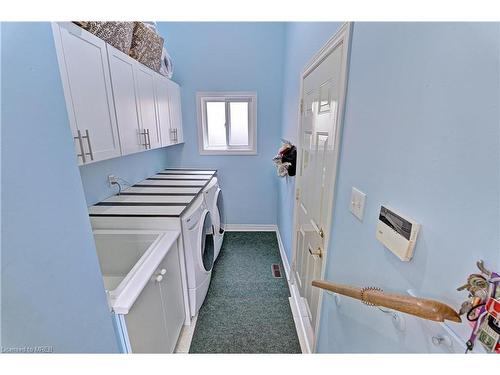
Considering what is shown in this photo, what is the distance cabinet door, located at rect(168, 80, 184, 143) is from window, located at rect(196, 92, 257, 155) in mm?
272

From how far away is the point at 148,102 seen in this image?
2049mm

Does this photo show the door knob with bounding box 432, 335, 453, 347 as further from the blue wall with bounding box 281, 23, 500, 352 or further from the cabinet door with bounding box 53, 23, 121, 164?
the cabinet door with bounding box 53, 23, 121, 164

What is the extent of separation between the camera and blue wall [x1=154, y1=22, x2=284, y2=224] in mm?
2846

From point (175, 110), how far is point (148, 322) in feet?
8.04

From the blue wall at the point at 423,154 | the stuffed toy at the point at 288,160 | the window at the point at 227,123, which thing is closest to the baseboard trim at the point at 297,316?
the blue wall at the point at 423,154

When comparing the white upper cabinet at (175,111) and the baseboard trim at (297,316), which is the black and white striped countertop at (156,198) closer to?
the white upper cabinet at (175,111)

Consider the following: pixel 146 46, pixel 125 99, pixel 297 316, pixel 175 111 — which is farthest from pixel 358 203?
pixel 175 111

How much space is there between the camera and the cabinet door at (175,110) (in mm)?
2654

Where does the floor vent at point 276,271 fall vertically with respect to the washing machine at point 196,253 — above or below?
below

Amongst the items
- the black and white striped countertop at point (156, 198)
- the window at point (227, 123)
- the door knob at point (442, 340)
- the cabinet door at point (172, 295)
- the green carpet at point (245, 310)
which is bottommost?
the green carpet at point (245, 310)

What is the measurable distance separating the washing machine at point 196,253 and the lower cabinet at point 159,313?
0.11m

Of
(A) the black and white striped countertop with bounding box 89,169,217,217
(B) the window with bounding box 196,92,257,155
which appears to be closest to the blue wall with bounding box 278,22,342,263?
(B) the window with bounding box 196,92,257,155

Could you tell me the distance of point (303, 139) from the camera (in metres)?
1.84
